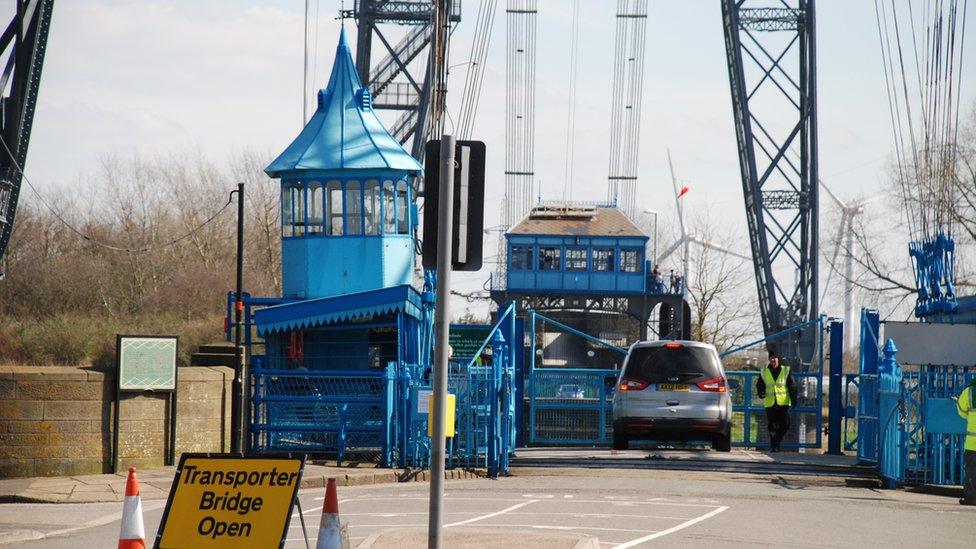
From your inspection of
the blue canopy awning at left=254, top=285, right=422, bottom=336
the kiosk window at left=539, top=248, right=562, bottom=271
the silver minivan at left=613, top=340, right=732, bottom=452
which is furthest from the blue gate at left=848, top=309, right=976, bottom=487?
the kiosk window at left=539, top=248, right=562, bottom=271

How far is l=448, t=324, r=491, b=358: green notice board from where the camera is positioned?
104 ft

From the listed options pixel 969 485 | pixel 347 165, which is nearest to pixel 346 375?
pixel 347 165

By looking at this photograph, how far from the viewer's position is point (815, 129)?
53.1 meters

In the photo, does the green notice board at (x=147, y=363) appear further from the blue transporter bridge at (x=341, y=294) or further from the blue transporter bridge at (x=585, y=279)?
the blue transporter bridge at (x=585, y=279)

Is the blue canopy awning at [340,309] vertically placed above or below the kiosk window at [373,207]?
below

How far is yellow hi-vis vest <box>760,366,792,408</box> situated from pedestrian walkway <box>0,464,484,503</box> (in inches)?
266

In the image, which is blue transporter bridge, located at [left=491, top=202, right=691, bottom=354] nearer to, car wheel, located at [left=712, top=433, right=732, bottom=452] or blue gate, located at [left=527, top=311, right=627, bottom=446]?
blue gate, located at [left=527, top=311, right=627, bottom=446]

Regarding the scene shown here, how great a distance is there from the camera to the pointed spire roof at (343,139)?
28297 millimetres

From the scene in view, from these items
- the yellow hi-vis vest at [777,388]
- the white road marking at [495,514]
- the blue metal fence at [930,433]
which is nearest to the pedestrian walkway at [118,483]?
the white road marking at [495,514]

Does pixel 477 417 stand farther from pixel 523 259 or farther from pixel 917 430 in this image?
pixel 523 259

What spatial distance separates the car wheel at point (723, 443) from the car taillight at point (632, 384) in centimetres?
179

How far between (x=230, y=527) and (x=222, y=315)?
5277 cm

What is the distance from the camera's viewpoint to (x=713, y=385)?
23641 millimetres

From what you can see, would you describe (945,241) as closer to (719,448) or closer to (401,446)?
(719,448)
